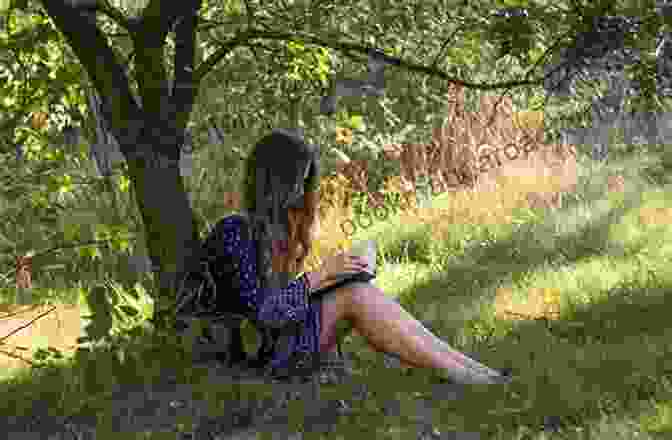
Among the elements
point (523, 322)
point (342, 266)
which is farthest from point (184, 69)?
point (523, 322)

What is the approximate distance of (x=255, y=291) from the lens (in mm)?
3781

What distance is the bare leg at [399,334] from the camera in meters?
3.81

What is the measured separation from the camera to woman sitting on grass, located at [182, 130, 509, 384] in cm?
379

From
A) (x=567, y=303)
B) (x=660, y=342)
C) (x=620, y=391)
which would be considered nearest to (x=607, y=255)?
(x=567, y=303)

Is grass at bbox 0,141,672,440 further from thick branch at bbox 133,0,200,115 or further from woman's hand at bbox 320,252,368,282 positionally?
thick branch at bbox 133,0,200,115

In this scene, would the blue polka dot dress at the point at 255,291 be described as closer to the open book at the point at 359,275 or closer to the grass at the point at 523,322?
the open book at the point at 359,275

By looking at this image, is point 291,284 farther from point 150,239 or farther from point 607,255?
point 607,255

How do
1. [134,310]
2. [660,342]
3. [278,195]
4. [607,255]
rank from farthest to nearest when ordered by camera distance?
[607,255], [660,342], [278,195], [134,310]

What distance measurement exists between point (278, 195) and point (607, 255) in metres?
3.17

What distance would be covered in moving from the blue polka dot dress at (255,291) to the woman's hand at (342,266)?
98 millimetres

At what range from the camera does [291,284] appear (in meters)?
3.86

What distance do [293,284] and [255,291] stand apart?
0.57 feet

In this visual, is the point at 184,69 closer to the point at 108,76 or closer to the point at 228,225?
the point at 108,76

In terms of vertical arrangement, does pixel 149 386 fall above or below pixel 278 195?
below
